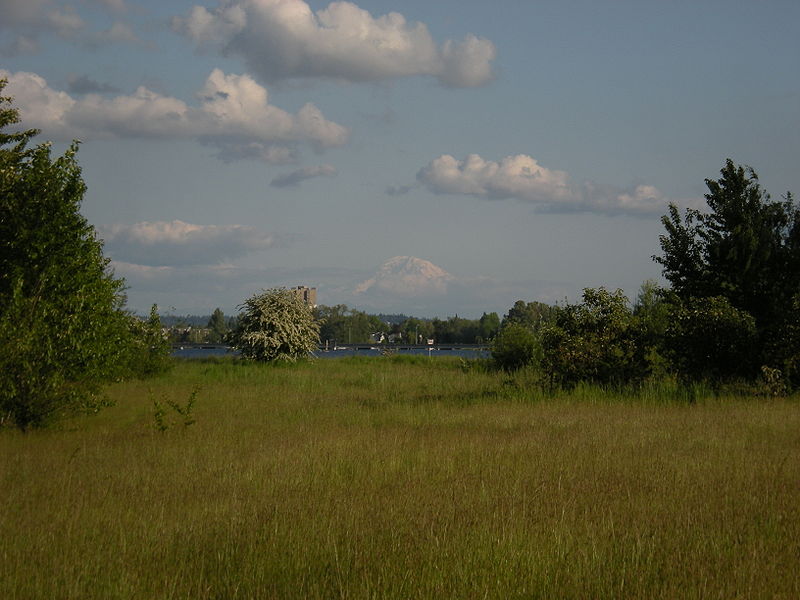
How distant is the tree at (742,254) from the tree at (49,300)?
15768 millimetres

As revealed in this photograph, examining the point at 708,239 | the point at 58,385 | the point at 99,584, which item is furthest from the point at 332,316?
the point at 99,584

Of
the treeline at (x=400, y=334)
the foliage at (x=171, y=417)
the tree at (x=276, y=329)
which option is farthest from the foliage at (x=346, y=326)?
the foliage at (x=171, y=417)

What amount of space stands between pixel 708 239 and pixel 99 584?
21990 millimetres

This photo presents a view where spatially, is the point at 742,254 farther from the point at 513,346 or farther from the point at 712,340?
the point at 513,346

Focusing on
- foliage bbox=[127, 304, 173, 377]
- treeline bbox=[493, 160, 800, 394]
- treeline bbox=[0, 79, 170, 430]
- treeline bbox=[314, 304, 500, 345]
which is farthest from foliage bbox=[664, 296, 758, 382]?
treeline bbox=[314, 304, 500, 345]

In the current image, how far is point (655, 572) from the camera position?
586 centimetres

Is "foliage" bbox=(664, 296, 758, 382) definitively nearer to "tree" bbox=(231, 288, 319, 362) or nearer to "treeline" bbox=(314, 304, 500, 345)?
"tree" bbox=(231, 288, 319, 362)

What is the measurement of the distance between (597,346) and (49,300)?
1352cm

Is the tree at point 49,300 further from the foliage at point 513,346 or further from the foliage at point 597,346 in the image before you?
the foliage at point 513,346

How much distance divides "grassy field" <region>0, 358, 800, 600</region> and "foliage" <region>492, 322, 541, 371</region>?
1847cm

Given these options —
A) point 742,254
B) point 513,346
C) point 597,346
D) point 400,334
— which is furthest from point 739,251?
point 400,334

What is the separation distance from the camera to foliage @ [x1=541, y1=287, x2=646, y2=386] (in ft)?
66.1

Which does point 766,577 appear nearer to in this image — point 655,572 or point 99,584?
point 655,572

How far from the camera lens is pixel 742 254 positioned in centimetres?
2222
